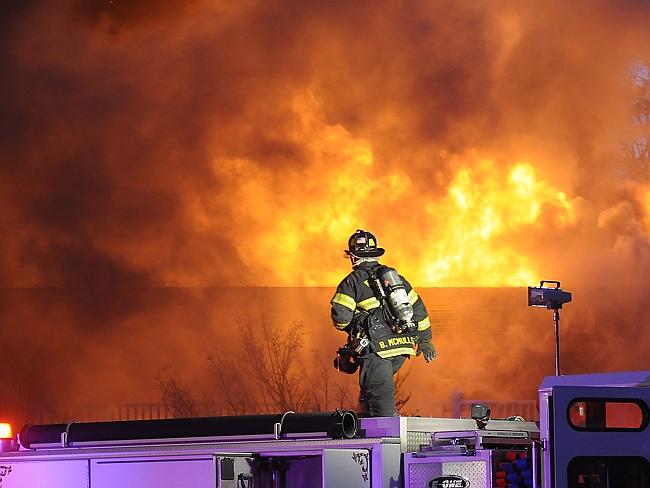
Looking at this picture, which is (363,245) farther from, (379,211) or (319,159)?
(319,159)

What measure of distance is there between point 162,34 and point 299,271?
545 cm

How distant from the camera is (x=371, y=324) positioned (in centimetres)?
900

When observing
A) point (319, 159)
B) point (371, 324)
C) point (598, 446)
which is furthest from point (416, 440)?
point (319, 159)

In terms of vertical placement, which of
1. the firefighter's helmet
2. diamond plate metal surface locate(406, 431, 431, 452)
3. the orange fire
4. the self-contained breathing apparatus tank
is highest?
the orange fire

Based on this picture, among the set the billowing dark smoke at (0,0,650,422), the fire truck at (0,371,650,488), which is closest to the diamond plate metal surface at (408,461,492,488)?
the fire truck at (0,371,650,488)

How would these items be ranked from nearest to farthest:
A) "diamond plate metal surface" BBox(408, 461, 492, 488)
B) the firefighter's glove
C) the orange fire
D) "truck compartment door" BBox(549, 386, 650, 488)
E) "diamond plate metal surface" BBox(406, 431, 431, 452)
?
"truck compartment door" BBox(549, 386, 650, 488), "diamond plate metal surface" BBox(408, 461, 492, 488), "diamond plate metal surface" BBox(406, 431, 431, 452), the firefighter's glove, the orange fire

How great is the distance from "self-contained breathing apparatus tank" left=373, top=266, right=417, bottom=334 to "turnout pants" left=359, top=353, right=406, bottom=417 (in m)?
0.28

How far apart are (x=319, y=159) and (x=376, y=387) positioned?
52.9 feet

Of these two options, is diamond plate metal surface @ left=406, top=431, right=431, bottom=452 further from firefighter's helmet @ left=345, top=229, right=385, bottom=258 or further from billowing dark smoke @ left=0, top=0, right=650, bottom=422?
billowing dark smoke @ left=0, top=0, right=650, bottom=422

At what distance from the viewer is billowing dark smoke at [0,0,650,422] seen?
80.5 feet

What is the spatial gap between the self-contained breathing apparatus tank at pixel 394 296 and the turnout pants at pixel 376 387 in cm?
28

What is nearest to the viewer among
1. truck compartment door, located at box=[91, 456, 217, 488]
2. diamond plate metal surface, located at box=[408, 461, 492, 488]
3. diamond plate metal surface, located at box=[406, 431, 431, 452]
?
diamond plate metal surface, located at box=[408, 461, 492, 488]

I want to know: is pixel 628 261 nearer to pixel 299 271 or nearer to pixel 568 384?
pixel 299 271

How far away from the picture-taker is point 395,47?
2509cm
